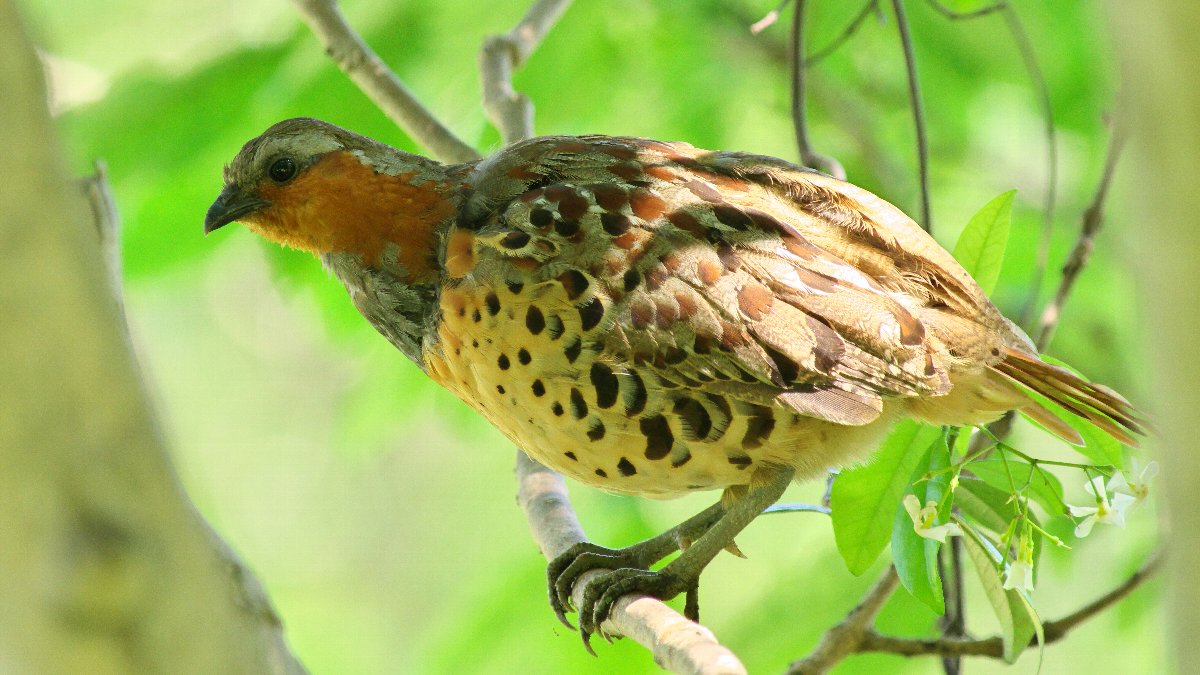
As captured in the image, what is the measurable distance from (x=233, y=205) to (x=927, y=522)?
2398 mm

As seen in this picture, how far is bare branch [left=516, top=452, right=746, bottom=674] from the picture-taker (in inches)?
95.3

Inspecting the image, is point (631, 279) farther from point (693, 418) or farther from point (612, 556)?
point (612, 556)

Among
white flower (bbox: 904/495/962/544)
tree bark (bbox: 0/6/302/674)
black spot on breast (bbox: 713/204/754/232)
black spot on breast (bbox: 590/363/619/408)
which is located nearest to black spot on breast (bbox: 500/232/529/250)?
black spot on breast (bbox: 590/363/619/408)

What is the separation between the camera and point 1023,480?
136 inches

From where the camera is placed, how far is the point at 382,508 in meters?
13.4

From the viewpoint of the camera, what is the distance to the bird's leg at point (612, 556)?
382cm

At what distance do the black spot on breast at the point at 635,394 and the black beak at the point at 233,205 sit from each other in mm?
1439

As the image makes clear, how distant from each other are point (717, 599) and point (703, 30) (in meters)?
2.98

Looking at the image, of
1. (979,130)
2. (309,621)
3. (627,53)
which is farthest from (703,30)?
(309,621)

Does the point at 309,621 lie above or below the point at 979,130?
below

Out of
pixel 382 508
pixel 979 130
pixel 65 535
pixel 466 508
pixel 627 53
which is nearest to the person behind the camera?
pixel 65 535

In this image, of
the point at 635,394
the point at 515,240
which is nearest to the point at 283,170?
the point at 515,240

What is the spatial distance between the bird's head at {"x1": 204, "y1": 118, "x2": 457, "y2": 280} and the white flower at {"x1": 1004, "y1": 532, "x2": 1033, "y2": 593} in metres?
1.92

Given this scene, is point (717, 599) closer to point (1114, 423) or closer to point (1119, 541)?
point (1119, 541)
